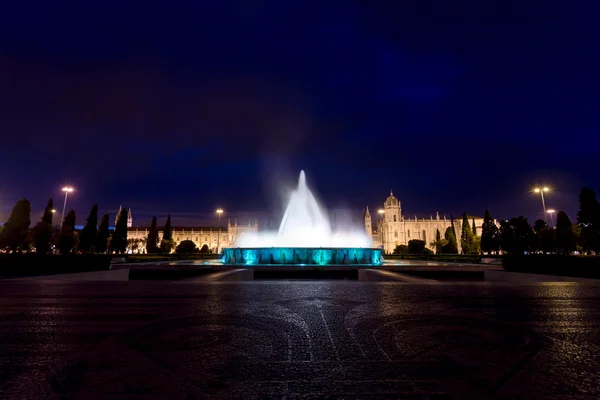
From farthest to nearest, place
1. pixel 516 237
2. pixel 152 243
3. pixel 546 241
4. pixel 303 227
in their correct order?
pixel 152 243
pixel 546 241
pixel 516 237
pixel 303 227

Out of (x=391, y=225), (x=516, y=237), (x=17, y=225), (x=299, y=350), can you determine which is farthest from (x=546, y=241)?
(x=17, y=225)

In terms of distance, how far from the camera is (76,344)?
497cm

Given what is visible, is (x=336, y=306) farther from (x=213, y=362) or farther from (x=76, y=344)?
(x=76, y=344)

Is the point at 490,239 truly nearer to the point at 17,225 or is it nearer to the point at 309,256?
the point at 309,256

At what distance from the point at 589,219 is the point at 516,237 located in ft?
42.7

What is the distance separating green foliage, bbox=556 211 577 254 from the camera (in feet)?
192

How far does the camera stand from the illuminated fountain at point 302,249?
2800 centimetres

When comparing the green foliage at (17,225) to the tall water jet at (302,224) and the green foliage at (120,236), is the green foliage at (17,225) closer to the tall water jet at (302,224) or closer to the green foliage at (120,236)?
the green foliage at (120,236)

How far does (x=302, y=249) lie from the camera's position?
92.2ft

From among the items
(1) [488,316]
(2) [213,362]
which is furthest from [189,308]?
(1) [488,316]

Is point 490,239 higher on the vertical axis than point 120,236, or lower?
lower

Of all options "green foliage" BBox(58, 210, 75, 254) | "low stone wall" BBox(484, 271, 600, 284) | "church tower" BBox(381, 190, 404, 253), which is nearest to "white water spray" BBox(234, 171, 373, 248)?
"low stone wall" BBox(484, 271, 600, 284)

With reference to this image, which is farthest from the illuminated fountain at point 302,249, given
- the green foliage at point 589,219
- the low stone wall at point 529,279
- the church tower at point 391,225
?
the church tower at point 391,225

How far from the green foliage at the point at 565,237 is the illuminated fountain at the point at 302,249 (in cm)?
4453
